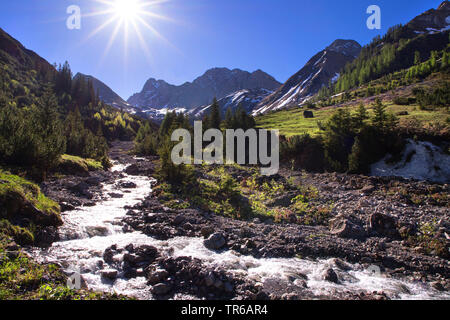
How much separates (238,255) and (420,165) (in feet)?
83.5

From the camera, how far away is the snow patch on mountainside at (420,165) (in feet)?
74.8

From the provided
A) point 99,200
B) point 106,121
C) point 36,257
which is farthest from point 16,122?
point 106,121

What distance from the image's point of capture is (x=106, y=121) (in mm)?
114250

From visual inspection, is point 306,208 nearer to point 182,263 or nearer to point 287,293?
point 287,293

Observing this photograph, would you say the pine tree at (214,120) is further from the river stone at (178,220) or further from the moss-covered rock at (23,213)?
the moss-covered rock at (23,213)

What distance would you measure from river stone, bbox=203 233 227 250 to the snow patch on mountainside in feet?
75.3

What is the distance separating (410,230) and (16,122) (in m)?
35.8

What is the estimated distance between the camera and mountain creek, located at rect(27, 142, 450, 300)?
8.70 metres

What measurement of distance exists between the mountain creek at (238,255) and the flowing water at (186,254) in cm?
4

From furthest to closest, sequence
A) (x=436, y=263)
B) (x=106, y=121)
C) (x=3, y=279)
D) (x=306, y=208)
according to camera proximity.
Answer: (x=106, y=121) → (x=306, y=208) → (x=436, y=263) → (x=3, y=279)

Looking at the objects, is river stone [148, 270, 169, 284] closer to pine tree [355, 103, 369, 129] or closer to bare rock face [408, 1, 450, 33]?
pine tree [355, 103, 369, 129]

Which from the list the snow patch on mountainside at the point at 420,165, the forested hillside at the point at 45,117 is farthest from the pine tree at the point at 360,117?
the forested hillside at the point at 45,117

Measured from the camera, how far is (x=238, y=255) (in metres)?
11.6
